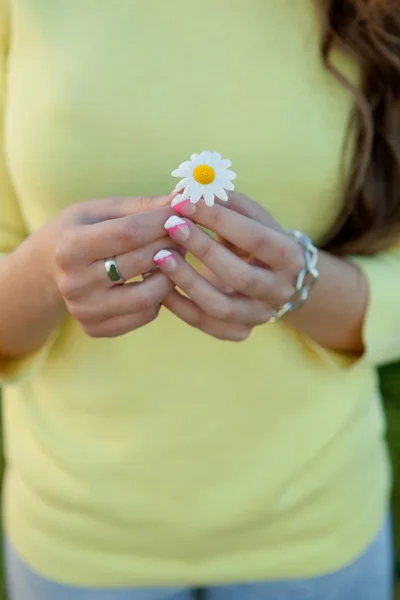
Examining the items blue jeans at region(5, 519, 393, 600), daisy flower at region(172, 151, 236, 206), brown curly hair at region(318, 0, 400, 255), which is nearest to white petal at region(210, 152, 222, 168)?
daisy flower at region(172, 151, 236, 206)

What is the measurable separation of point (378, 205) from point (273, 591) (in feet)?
1.84

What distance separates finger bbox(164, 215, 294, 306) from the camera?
61 cm

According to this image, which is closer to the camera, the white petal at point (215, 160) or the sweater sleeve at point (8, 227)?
the white petal at point (215, 160)

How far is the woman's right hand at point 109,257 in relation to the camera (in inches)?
23.8

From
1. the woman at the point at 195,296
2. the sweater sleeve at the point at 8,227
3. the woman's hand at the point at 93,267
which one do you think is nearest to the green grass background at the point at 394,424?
the woman at the point at 195,296

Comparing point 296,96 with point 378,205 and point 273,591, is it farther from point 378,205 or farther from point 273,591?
point 273,591

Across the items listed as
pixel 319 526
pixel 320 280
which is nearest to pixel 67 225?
pixel 320 280

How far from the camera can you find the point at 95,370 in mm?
787

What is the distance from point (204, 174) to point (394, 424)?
1.74 m

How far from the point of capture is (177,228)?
60 centimetres

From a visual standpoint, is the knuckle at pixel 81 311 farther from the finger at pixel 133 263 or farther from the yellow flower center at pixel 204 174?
the yellow flower center at pixel 204 174

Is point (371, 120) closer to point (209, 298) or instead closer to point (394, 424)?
point (209, 298)

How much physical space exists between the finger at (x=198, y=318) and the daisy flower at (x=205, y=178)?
0.13m

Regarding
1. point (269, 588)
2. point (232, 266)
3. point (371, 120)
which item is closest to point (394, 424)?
point (269, 588)
